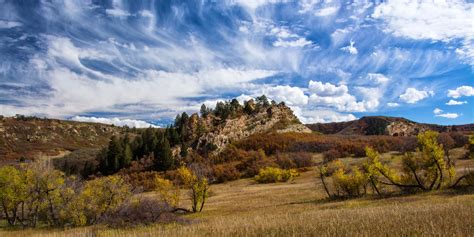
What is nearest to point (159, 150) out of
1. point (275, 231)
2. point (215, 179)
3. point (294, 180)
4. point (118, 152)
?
point (118, 152)

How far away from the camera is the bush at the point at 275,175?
234 ft

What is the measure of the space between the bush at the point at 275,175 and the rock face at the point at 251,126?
41.8 meters

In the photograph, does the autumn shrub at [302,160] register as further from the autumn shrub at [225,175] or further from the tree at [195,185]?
the tree at [195,185]

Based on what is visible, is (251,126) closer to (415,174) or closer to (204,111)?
(204,111)

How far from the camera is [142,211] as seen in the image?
2456 cm

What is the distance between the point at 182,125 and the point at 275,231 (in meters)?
127

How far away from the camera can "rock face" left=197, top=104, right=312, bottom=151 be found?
388 ft

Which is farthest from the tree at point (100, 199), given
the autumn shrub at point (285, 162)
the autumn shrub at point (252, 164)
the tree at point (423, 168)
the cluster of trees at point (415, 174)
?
the autumn shrub at point (285, 162)

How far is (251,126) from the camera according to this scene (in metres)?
137

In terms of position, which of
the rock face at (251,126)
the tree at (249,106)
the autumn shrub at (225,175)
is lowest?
the autumn shrub at (225,175)

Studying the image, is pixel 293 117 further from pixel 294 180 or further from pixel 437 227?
pixel 437 227

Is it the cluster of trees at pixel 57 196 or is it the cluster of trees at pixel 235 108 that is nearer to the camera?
the cluster of trees at pixel 57 196

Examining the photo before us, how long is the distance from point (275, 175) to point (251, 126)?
65812mm

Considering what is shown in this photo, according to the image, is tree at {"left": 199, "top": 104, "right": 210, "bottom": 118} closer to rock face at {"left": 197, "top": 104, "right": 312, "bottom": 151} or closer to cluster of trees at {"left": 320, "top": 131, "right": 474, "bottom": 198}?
rock face at {"left": 197, "top": 104, "right": 312, "bottom": 151}
